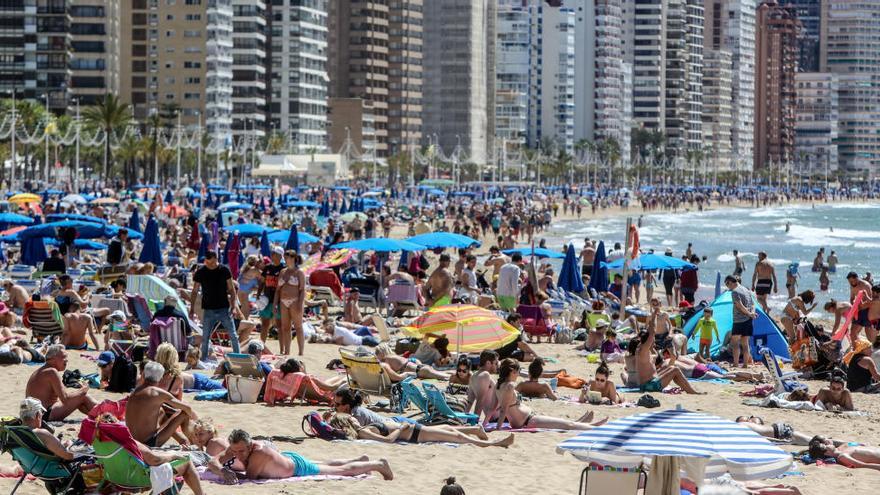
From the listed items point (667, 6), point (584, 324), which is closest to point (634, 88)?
point (667, 6)

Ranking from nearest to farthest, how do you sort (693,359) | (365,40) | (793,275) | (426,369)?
1. (426,369)
2. (693,359)
3. (793,275)
4. (365,40)

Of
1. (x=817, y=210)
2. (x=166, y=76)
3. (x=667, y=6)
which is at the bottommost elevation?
(x=817, y=210)

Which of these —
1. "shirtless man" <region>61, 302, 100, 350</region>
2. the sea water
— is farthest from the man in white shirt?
the sea water

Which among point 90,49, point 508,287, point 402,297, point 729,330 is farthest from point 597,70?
point 729,330

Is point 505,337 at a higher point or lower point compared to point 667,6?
lower

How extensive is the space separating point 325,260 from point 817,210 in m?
133

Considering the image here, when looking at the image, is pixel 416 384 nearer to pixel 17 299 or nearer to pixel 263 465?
pixel 263 465

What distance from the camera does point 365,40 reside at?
142625mm

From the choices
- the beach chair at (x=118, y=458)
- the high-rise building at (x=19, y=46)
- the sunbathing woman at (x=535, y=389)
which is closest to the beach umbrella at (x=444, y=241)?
the sunbathing woman at (x=535, y=389)

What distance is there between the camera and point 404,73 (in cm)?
14488

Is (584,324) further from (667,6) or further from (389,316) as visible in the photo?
(667,6)

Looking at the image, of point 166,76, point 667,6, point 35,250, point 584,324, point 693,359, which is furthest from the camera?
point 667,6

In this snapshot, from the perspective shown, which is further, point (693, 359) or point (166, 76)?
point (166, 76)

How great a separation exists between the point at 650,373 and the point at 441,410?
378 cm
